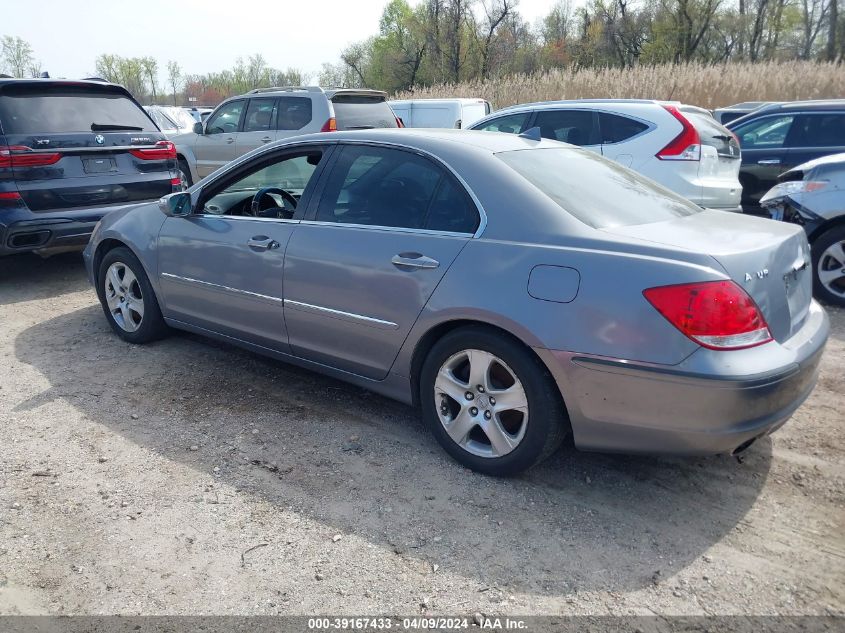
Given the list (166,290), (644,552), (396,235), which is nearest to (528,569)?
(644,552)

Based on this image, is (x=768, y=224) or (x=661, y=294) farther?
(x=768, y=224)

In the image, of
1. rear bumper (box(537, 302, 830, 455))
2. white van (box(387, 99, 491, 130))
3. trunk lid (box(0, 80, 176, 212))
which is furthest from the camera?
white van (box(387, 99, 491, 130))

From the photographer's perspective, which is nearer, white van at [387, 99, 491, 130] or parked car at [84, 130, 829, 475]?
parked car at [84, 130, 829, 475]

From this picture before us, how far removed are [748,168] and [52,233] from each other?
8654mm

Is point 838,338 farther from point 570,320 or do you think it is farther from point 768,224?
point 570,320

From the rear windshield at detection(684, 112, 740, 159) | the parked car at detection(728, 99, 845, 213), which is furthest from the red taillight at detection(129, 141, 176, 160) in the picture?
the parked car at detection(728, 99, 845, 213)

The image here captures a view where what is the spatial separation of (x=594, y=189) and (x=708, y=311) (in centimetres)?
106

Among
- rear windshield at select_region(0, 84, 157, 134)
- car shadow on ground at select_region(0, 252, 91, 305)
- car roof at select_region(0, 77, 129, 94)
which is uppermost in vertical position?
car roof at select_region(0, 77, 129, 94)

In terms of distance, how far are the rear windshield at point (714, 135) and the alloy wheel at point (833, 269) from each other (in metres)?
2.08

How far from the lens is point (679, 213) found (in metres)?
3.65

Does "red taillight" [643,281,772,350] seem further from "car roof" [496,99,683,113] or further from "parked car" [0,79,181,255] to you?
"car roof" [496,99,683,113]

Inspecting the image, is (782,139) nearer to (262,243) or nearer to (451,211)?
(451,211)

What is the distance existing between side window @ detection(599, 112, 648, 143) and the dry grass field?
11.9 m

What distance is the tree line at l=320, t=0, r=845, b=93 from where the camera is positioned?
42812mm
